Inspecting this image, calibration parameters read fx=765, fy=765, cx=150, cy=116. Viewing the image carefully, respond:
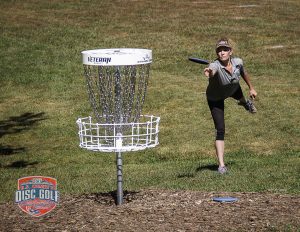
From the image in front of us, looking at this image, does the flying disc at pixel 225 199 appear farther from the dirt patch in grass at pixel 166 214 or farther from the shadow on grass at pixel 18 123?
the shadow on grass at pixel 18 123

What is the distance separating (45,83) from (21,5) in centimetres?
1177

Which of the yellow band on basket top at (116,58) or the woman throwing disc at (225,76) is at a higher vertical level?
the yellow band on basket top at (116,58)

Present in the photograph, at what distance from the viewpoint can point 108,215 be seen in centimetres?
748

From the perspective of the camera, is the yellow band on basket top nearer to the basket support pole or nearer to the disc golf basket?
the disc golf basket

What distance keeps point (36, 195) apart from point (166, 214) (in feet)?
4.17

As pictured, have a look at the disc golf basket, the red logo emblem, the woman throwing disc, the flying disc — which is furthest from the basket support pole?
the woman throwing disc

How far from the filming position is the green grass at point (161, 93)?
11.1m

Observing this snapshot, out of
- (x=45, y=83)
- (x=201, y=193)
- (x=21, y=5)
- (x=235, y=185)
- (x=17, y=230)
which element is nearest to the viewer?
(x=17, y=230)

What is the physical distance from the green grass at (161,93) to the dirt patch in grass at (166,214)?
3.41ft

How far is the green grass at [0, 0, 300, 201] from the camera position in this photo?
36.4 feet

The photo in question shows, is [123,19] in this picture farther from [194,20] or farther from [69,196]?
[69,196]

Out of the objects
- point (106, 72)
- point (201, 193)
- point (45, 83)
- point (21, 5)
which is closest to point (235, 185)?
point (201, 193)

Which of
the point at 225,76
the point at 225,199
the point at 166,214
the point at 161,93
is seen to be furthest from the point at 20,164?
the point at 166,214

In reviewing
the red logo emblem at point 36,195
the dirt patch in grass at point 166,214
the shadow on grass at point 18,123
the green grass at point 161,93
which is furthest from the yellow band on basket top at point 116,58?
the shadow on grass at point 18,123
